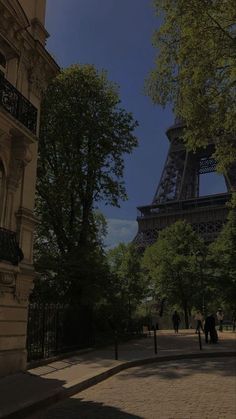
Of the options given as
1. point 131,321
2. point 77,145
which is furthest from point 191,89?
point 131,321

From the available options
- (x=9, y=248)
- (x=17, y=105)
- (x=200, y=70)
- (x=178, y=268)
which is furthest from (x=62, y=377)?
(x=178, y=268)

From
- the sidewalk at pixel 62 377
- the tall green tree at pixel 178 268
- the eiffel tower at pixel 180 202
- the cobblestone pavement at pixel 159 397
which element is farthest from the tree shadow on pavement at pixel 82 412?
the eiffel tower at pixel 180 202

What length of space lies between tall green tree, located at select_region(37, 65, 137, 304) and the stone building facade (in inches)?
445

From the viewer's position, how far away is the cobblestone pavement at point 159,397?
8867 millimetres

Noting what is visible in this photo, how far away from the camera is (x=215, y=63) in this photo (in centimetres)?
1340

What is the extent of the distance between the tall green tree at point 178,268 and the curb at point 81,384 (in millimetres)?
25970

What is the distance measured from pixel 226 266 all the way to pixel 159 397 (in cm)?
3305

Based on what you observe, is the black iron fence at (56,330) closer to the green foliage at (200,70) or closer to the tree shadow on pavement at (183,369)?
the tree shadow on pavement at (183,369)

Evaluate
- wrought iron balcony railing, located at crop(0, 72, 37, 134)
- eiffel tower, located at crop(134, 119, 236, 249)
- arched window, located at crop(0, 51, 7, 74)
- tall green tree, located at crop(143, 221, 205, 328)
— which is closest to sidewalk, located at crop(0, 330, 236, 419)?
wrought iron balcony railing, located at crop(0, 72, 37, 134)

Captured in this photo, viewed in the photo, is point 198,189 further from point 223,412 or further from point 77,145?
point 223,412

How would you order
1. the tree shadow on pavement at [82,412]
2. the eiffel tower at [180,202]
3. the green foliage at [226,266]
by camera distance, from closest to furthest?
→ 1. the tree shadow on pavement at [82,412]
2. the green foliage at [226,266]
3. the eiffel tower at [180,202]

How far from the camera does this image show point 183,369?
Answer: 15508 millimetres

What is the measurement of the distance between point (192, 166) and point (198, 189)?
4.23 meters

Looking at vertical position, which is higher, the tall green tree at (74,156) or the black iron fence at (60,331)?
the tall green tree at (74,156)
